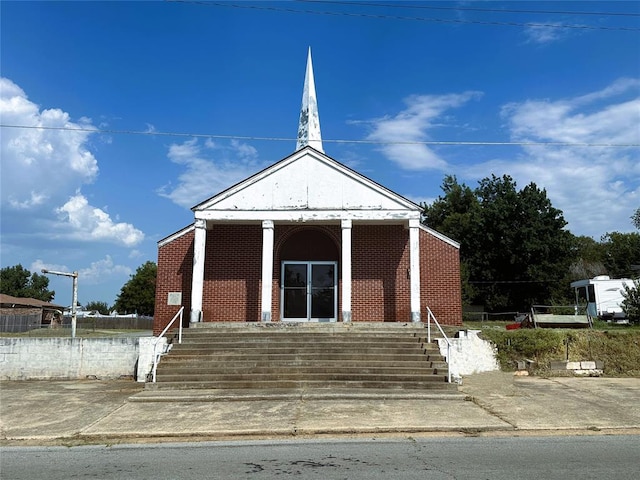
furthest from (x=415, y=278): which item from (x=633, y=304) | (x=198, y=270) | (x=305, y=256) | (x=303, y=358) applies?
(x=633, y=304)

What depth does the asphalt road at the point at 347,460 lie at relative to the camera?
5584 mm

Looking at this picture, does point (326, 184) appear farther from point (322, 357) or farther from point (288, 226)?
point (322, 357)

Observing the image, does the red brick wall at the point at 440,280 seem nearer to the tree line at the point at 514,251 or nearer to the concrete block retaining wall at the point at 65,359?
the concrete block retaining wall at the point at 65,359

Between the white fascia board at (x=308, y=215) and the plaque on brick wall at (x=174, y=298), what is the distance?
2.85 metres

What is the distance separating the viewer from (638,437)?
295 inches

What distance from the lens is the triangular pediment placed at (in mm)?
15984

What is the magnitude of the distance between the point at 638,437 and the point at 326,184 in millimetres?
10940

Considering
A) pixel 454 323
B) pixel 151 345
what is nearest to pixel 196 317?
pixel 151 345

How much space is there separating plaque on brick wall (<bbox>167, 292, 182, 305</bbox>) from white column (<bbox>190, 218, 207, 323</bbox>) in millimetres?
1449

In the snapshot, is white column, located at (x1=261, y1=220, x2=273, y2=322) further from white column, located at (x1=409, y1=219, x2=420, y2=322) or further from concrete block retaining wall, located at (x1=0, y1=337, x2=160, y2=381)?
white column, located at (x1=409, y1=219, x2=420, y2=322)

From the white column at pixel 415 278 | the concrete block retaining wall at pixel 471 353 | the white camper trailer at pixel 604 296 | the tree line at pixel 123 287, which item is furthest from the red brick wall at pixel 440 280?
the tree line at pixel 123 287

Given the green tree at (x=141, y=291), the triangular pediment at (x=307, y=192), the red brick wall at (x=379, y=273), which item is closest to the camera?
the triangular pediment at (x=307, y=192)

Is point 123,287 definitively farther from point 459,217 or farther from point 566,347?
point 566,347

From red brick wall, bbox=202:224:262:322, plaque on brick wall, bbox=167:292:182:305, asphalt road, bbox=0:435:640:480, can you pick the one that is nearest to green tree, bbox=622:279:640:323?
asphalt road, bbox=0:435:640:480
